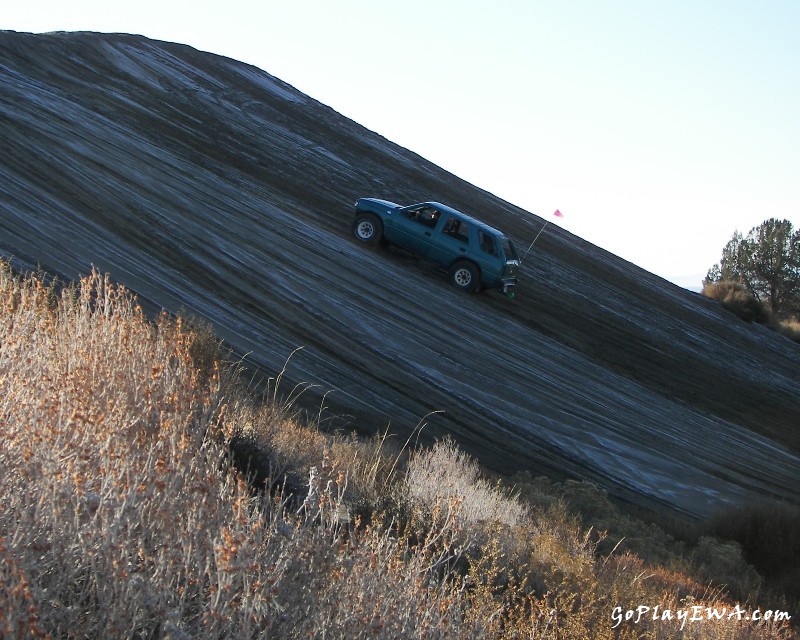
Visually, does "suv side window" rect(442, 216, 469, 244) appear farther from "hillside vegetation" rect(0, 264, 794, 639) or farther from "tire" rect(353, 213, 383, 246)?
"hillside vegetation" rect(0, 264, 794, 639)

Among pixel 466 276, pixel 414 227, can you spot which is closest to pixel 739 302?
pixel 466 276

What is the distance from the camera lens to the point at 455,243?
74.8 ft

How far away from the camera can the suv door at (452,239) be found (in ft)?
74.4

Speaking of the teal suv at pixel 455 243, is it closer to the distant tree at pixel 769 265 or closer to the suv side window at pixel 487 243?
the suv side window at pixel 487 243

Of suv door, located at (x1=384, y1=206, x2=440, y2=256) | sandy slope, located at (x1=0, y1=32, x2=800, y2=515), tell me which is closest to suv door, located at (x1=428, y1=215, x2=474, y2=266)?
suv door, located at (x1=384, y1=206, x2=440, y2=256)

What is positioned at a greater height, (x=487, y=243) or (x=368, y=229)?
(x=487, y=243)

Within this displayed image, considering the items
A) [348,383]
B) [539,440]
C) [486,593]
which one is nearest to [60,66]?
[348,383]

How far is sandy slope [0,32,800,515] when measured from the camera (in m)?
15.8

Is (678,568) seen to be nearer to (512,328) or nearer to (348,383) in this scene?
(348,383)

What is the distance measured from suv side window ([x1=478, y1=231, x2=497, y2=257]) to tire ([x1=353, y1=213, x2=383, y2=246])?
2582 mm

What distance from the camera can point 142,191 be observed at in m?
20.6

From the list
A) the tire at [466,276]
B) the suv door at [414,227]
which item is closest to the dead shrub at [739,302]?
the tire at [466,276]

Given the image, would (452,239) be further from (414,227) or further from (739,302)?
(739,302)

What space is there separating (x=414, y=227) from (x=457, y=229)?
3.55ft
